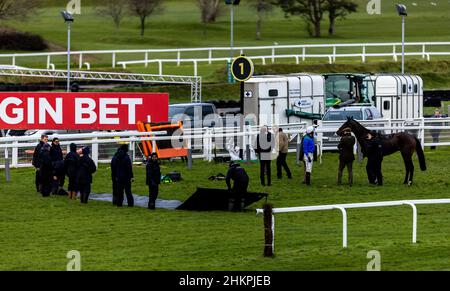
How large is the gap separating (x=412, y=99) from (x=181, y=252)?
85.6 ft

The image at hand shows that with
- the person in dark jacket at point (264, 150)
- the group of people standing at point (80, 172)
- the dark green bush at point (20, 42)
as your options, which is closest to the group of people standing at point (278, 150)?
the person in dark jacket at point (264, 150)

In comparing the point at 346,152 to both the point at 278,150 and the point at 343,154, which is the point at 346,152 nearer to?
the point at 343,154

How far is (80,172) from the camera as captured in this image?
2747cm

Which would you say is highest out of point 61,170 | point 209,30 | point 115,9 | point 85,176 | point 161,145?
point 115,9

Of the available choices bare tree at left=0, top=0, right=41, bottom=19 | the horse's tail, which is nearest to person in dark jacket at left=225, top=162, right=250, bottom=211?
the horse's tail

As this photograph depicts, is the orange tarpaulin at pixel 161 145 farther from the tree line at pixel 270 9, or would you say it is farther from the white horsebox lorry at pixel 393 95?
the tree line at pixel 270 9

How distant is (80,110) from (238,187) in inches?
404

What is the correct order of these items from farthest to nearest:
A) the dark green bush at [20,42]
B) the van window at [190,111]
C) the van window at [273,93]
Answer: the dark green bush at [20,42] < the van window at [273,93] < the van window at [190,111]

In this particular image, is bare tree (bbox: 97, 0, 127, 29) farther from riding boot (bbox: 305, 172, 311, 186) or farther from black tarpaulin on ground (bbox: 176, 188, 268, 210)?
black tarpaulin on ground (bbox: 176, 188, 268, 210)

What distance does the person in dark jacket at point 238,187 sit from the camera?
84.8 ft

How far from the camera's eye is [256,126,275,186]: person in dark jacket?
99.5ft

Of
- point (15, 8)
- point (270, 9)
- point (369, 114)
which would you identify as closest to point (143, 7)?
point (270, 9)

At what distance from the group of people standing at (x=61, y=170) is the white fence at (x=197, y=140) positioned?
2.69m

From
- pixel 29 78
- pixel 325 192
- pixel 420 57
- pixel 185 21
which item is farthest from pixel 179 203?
pixel 185 21
